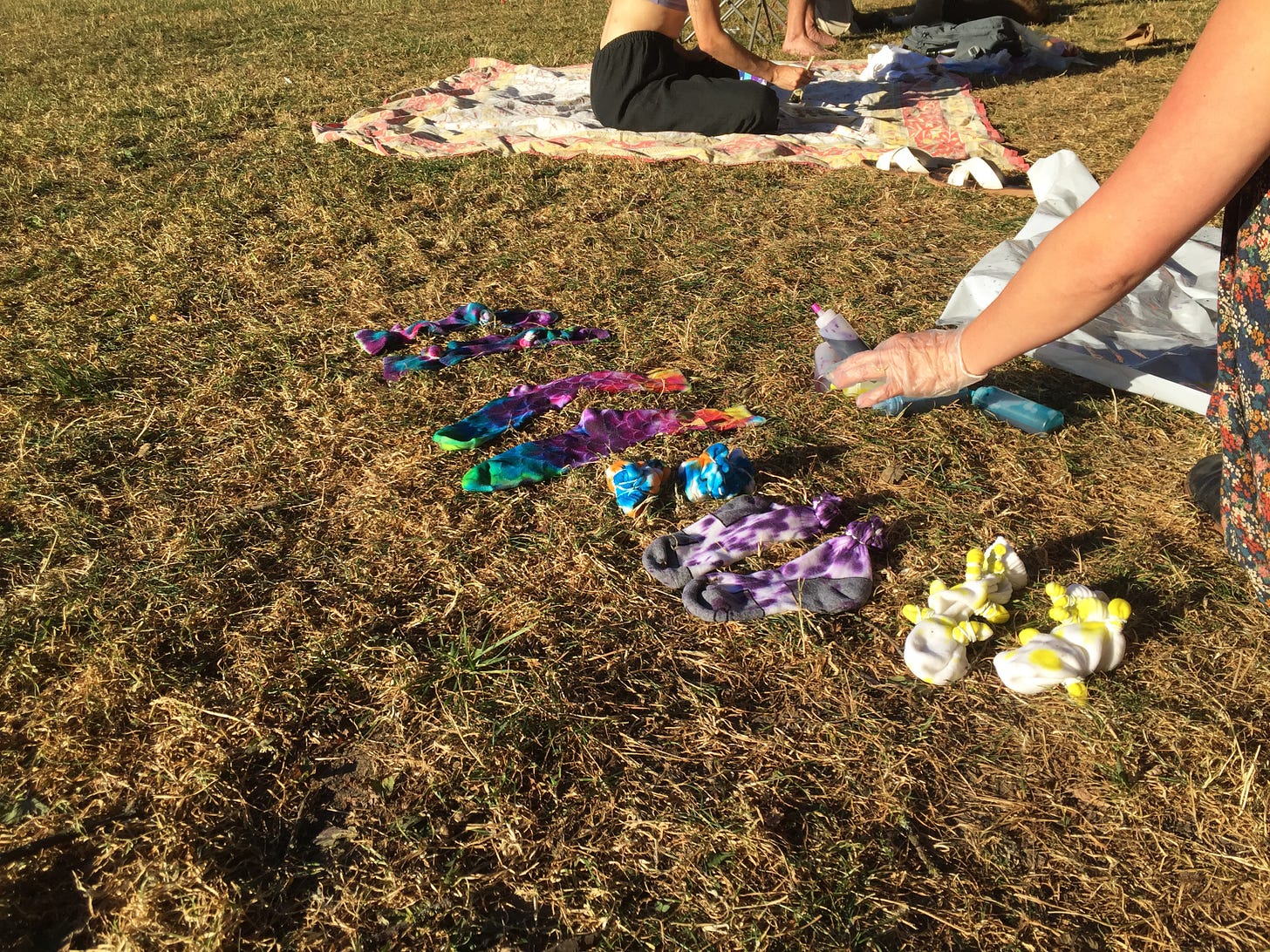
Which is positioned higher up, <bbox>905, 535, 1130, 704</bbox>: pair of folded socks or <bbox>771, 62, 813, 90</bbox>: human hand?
<bbox>771, 62, 813, 90</bbox>: human hand

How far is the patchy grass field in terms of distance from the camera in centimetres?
128

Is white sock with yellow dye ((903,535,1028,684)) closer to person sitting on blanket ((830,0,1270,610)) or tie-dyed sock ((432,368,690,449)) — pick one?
person sitting on blanket ((830,0,1270,610))

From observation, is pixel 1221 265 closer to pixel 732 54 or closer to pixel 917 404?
pixel 917 404

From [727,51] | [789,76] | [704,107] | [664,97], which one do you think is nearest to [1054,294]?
[704,107]

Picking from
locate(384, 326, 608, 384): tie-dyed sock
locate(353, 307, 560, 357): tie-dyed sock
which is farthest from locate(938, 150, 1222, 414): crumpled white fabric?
locate(353, 307, 560, 357): tie-dyed sock

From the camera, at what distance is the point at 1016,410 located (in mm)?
2291

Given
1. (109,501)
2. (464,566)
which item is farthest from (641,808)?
(109,501)

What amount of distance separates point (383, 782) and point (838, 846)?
793 millimetres

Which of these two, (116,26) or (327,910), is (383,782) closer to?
(327,910)

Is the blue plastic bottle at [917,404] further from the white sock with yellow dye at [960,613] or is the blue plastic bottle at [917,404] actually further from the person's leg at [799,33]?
the person's leg at [799,33]

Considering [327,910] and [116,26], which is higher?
[116,26]

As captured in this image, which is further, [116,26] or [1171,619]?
[116,26]

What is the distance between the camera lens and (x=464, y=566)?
1877 millimetres

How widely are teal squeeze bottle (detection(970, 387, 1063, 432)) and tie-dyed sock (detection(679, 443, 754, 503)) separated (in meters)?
0.77
